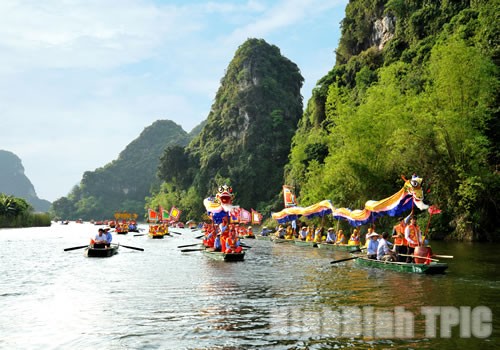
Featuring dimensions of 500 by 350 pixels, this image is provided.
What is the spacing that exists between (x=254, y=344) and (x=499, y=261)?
20076 millimetres

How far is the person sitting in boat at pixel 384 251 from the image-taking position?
2328cm

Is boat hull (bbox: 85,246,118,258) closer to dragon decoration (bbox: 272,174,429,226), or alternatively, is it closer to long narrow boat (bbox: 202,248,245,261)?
long narrow boat (bbox: 202,248,245,261)

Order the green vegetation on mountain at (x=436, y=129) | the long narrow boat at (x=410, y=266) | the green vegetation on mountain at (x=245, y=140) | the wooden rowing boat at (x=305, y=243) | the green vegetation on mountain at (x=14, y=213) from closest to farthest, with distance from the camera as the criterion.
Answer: the long narrow boat at (x=410, y=266) < the green vegetation on mountain at (x=436, y=129) < the wooden rowing boat at (x=305, y=243) < the green vegetation on mountain at (x=14, y=213) < the green vegetation on mountain at (x=245, y=140)

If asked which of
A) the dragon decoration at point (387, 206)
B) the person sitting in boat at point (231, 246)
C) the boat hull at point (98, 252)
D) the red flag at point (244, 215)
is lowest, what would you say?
the boat hull at point (98, 252)

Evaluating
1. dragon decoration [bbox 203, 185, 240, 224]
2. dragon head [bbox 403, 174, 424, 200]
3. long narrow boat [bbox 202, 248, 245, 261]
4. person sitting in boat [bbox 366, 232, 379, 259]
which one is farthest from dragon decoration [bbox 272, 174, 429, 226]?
dragon decoration [bbox 203, 185, 240, 224]

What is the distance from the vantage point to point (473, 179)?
36344mm

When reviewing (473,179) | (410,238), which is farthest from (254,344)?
(473,179)

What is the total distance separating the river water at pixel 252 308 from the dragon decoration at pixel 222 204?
381cm

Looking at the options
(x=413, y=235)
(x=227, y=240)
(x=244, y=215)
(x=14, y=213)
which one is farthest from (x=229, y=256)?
(x=14, y=213)

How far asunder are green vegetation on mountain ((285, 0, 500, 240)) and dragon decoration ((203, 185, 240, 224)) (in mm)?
17960

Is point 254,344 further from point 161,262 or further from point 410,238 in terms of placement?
point 161,262

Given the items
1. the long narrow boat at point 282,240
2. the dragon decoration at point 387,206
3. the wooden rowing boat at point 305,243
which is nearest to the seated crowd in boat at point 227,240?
the dragon decoration at point 387,206

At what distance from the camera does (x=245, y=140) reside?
133 meters

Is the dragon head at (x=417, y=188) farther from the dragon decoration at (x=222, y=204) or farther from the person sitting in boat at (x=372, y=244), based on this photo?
the dragon decoration at (x=222, y=204)
